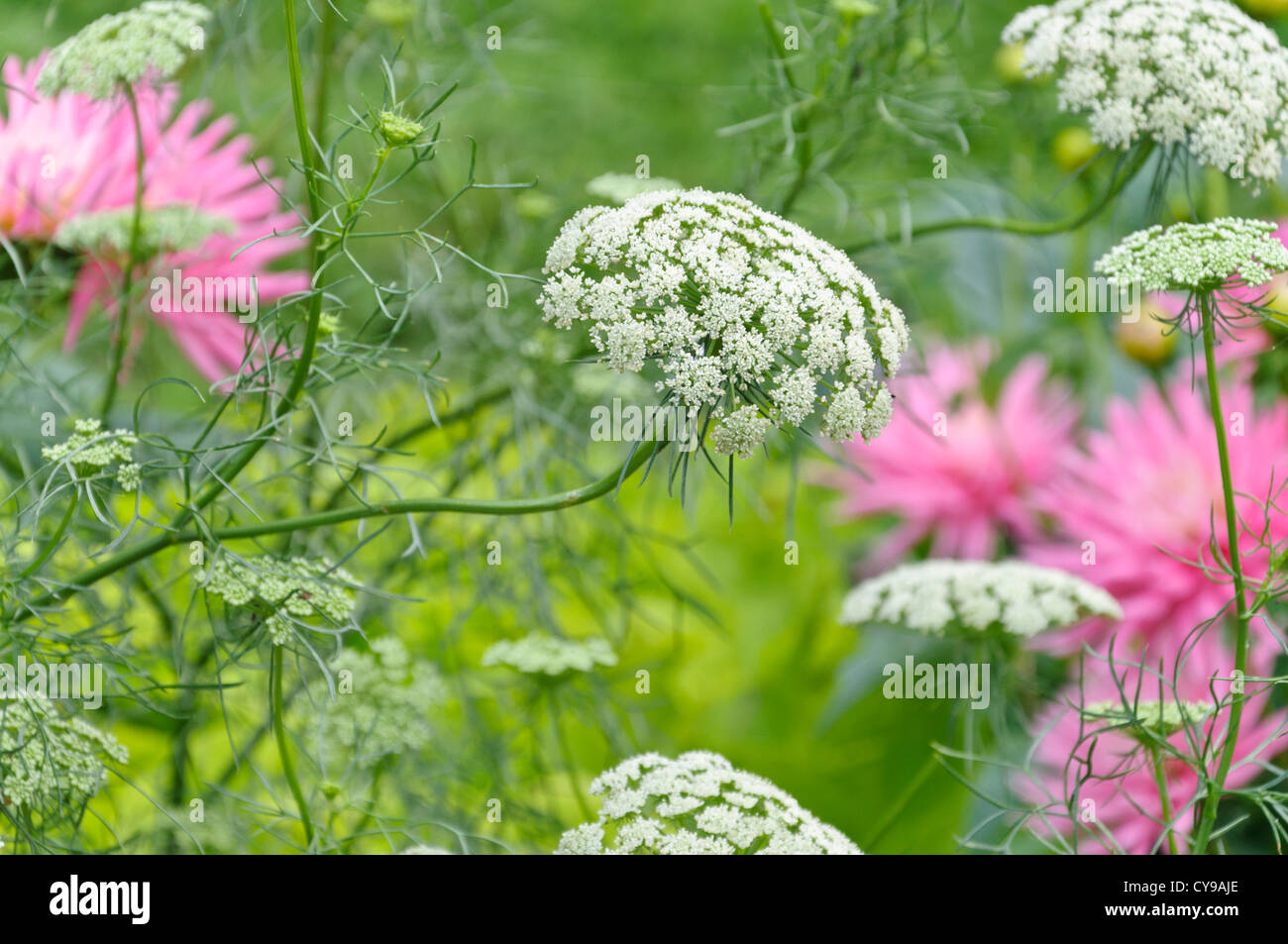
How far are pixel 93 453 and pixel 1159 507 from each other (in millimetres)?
585

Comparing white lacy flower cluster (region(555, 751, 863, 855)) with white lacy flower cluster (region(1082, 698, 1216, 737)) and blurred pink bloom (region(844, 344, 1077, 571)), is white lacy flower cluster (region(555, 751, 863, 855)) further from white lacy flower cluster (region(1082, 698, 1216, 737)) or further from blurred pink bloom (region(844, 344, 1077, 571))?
blurred pink bloom (region(844, 344, 1077, 571))

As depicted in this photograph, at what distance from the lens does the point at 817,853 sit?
39 cm

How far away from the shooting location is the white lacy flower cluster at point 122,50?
481 millimetres

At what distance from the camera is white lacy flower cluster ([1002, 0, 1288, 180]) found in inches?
18.6

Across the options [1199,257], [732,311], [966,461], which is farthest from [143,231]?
[966,461]

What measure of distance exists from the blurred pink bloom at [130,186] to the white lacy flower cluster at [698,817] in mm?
323

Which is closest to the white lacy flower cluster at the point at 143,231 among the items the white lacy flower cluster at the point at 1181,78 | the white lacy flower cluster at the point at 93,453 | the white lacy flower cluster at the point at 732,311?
the white lacy flower cluster at the point at 93,453

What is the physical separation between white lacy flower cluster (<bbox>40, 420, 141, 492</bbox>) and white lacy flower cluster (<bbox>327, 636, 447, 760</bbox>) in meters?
0.19

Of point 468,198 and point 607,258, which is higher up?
point 468,198

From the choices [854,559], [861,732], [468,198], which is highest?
[468,198]

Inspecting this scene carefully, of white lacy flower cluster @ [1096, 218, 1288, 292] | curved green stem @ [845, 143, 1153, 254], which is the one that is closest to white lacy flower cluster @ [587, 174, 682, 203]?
curved green stem @ [845, 143, 1153, 254]

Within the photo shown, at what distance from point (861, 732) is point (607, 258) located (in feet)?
2.06
